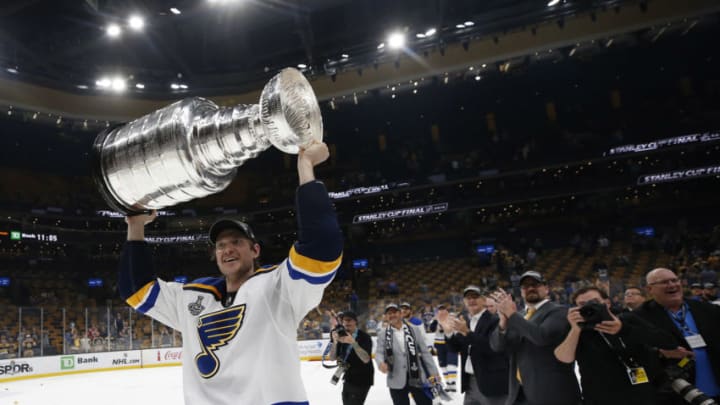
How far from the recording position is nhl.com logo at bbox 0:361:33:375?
1418 cm

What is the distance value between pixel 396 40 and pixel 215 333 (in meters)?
17.9

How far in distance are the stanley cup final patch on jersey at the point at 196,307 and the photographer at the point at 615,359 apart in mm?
2196

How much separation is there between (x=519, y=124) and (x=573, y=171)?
4.84 metres

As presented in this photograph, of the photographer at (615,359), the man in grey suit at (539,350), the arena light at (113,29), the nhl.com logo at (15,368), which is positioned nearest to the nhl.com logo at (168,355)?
the nhl.com logo at (15,368)

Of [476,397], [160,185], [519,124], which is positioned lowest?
[476,397]

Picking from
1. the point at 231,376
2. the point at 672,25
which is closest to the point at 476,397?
the point at 231,376

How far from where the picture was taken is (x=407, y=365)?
627cm

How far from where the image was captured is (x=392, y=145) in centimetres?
2894

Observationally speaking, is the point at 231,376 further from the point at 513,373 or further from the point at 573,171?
the point at 573,171

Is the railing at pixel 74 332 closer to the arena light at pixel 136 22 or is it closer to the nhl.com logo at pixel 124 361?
the nhl.com logo at pixel 124 361

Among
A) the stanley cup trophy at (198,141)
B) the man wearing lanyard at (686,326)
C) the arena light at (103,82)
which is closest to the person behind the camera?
the stanley cup trophy at (198,141)

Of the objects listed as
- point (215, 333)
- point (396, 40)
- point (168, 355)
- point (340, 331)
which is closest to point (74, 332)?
point (168, 355)

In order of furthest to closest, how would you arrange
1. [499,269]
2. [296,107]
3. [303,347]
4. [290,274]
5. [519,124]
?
[519,124], [499,269], [303,347], [290,274], [296,107]

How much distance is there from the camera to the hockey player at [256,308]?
5.20ft
